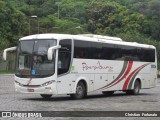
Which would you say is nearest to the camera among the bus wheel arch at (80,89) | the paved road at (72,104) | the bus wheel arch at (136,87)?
the paved road at (72,104)

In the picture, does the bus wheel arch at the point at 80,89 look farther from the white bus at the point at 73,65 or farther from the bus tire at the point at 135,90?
the bus tire at the point at 135,90

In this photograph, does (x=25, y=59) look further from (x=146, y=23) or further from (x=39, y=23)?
(x=146, y=23)

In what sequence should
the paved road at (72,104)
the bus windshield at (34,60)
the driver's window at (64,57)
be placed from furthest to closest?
1. the driver's window at (64,57)
2. the bus windshield at (34,60)
3. the paved road at (72,104)

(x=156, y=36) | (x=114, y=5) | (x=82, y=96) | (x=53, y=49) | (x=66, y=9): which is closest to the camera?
(x=53, y=49)

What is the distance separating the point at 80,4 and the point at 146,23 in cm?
2318


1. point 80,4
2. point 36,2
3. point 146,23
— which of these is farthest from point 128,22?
point 36,2

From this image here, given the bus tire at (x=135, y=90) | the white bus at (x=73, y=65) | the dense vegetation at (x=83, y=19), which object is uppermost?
the dense vegetation at (x=83, y=19)

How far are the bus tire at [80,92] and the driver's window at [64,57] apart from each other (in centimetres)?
154

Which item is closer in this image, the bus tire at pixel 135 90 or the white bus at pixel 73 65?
the white bus at pixel 73 65

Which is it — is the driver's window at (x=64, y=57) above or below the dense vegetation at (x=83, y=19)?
below

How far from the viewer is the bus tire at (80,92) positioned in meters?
23.2

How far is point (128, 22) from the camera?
101750 millimetres

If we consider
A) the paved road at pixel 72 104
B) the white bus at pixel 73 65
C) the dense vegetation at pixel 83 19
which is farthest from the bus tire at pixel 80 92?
the dense vegetation at pixel 83 19

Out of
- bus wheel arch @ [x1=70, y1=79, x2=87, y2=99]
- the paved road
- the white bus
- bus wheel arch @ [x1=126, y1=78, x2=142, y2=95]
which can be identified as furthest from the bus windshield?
bus wheel arch @ [x1=126, y1=78, x2=142, y2=95]
